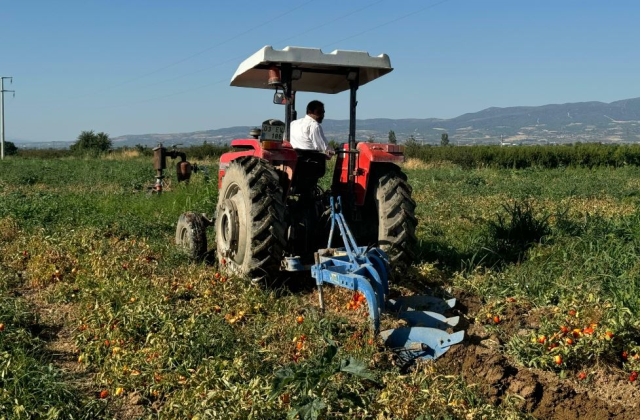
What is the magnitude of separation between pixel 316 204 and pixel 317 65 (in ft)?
4.34

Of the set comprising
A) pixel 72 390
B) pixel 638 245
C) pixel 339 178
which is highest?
pixel 339 178

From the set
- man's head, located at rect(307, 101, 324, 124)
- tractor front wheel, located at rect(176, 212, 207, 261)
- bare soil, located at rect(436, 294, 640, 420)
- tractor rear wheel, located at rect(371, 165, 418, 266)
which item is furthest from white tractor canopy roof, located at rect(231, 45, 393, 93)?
bare soil, located at rect(436, 294, 640, 420)

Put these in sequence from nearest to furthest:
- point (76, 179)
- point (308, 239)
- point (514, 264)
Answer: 1. point (308, 239)
2. point (514, 264)
3. point (76, 179)

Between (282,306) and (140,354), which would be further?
(282,306)

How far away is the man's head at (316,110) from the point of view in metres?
6.04

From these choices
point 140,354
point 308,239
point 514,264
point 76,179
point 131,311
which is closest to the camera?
point 140,354

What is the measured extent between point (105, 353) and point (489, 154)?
3225cm

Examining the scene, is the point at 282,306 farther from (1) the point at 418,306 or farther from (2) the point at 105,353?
(2) the point at 105,353

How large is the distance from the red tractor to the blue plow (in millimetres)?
496

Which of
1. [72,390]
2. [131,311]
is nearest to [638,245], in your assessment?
[131,311]

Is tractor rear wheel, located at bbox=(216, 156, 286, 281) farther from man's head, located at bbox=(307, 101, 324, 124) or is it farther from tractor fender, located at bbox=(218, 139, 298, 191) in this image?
man's head, located at bbox=(307, 101, 324, 124)

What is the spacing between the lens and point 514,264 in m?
6.87

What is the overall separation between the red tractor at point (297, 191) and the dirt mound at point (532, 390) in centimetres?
183

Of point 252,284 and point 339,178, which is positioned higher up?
point 339,178
